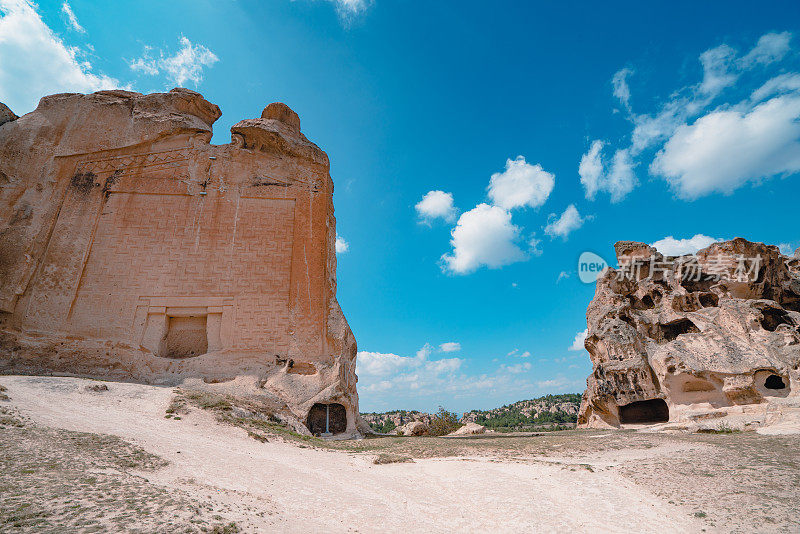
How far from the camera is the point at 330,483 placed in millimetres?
7117

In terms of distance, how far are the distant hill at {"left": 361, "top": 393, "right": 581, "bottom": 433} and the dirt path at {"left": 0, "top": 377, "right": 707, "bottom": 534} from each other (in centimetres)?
3291

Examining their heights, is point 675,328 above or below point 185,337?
above

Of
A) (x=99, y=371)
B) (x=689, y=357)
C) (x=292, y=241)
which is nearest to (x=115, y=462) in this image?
(x=99, y=371)

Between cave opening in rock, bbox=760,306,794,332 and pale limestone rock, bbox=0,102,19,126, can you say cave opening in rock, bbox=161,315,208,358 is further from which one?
cave opening in rock, bbox=760,306,794,332

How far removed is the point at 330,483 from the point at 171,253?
15.1 meters

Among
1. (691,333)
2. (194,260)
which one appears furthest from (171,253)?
(691,333)

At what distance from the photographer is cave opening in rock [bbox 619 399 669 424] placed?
875 inches

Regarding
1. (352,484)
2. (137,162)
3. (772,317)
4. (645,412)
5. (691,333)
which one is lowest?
(352,484)

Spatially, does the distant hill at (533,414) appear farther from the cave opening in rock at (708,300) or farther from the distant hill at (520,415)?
the cave opening in rock at (708,300)

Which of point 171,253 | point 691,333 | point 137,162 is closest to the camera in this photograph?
point 171,253

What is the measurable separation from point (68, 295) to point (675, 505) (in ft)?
71.6

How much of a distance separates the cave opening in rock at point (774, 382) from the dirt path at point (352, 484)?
49.8 feet

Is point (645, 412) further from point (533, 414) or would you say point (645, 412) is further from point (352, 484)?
point (533, 414)

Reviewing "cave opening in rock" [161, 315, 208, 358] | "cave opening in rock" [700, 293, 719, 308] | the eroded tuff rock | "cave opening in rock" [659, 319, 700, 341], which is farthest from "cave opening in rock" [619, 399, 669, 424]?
"cave opening in rock" [161, 315, 208, 358]
